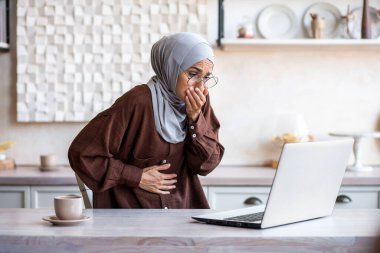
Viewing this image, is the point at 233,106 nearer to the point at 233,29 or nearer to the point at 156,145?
the point at 233,29

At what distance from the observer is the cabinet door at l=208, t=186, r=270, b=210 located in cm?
350

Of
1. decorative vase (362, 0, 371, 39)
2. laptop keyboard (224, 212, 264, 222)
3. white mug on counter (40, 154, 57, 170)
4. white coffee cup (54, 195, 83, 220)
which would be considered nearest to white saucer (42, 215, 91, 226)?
white coffee cup (54, 195, 83, 220)

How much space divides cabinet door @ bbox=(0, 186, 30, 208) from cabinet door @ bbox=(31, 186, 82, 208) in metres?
0.03

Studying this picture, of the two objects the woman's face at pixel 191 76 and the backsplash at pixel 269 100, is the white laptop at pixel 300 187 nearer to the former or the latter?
the woman's face at pixel 191 76

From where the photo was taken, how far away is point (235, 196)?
3.52m

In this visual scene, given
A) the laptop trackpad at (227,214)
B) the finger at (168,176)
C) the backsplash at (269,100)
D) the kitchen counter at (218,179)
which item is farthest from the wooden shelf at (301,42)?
the laptop trackpad at (227,214)

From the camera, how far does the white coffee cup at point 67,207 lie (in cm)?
198

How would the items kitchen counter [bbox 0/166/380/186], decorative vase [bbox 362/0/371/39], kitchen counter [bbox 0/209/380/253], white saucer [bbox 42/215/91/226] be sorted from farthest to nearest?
1. decorative vase [bbox 362/0/371/39]
2. kitchen counter [bbox 0/166/380/186]
3. white saucer [bbox 42/215/91/226]
4. kitchen counter [bbox 0/209/380/253]

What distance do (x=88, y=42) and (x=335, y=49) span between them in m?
1.43

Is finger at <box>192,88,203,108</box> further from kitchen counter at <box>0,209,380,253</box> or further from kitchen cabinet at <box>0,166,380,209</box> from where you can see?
kitchen cabinet at <box>0,166,380,209</box>

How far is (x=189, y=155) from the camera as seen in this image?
252 centimetres

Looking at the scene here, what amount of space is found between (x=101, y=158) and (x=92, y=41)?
5.82ft

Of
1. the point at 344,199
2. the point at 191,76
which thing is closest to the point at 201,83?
the point at 191,76

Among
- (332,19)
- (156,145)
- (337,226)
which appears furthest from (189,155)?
(332,19)
